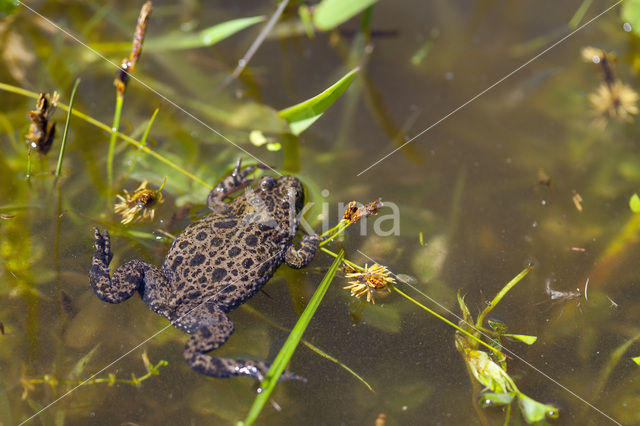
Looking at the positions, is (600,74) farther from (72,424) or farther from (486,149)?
(72,424)

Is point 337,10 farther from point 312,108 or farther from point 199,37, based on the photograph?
point 199,37

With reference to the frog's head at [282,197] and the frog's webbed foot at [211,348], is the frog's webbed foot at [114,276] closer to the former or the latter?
the frog's webbed foot at [211,348]

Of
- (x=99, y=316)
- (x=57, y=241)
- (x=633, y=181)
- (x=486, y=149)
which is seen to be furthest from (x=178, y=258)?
(x=633, y=181)

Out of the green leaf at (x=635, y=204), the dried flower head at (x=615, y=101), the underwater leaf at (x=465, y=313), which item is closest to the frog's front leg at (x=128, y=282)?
the underwater leaf at (x=465, y=313)

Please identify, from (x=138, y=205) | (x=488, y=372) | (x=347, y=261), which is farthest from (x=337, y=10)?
(x=488, y=372)

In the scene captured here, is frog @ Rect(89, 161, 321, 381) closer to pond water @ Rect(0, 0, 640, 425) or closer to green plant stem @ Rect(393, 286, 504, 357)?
pond water @ Rect(0, 0, 640, 425)

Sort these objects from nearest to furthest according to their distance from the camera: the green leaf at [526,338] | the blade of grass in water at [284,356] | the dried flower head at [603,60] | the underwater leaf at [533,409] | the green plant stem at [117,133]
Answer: the blade of grass in water at [284,356] → the underwater leaf at [533,409] → the green leaf at [526,338] → the green plant stem at [117,133] → the dried flower head at [603,60]
